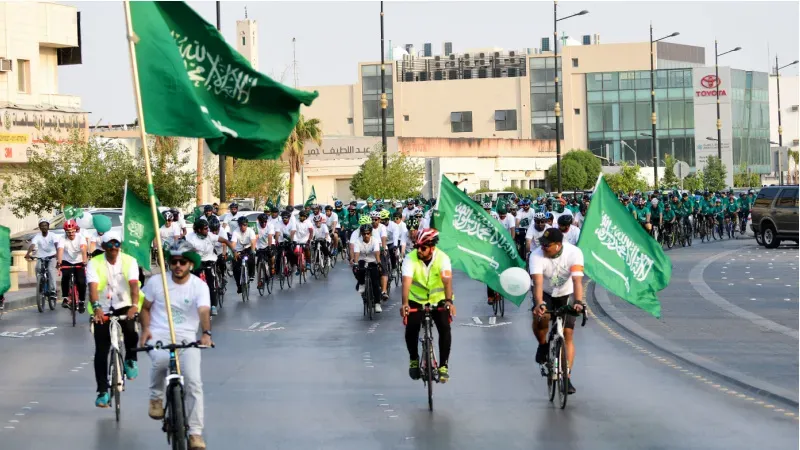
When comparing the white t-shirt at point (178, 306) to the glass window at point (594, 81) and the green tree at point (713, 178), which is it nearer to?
the green tree at point (713, 178)

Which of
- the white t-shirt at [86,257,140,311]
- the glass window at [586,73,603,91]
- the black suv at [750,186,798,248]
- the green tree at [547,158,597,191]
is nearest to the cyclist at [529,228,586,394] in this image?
the white t-shirt at [86,257,140,311]

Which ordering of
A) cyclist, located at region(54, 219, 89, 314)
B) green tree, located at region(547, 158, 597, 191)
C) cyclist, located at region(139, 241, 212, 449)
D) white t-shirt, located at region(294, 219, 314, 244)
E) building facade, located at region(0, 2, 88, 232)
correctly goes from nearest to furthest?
cyclist, located at region(139, 241, 212, 449), cyclist, located at region(54, 219, 89, 314), white t-shirt, located at region(294, 219, 314, 244), building facade, located at region(0, 2, 88, 232), green tree, located at region(547, 158, 597, 191)

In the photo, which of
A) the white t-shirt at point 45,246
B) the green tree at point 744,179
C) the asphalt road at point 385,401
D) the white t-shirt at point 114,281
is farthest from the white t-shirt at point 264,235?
the green tree at point 744,179

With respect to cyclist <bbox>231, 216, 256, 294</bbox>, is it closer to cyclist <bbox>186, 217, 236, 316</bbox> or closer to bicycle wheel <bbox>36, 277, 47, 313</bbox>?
cyclist <bbox>186, 217, 236, 316</bbox>

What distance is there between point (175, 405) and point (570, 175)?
318 feet

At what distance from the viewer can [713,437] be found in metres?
11.1

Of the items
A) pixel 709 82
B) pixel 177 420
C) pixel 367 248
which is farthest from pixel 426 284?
pixel 709 82

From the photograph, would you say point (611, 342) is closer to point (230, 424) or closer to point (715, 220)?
point (230, 424)

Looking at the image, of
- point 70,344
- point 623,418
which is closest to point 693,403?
point 623,418

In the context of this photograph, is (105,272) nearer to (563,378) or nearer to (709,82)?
(563,378)

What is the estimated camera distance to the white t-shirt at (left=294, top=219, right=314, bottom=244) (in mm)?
31891

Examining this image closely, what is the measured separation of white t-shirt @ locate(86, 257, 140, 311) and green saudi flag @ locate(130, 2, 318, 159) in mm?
3283

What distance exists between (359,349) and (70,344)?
4.26 m

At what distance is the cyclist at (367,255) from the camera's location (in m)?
23.7
